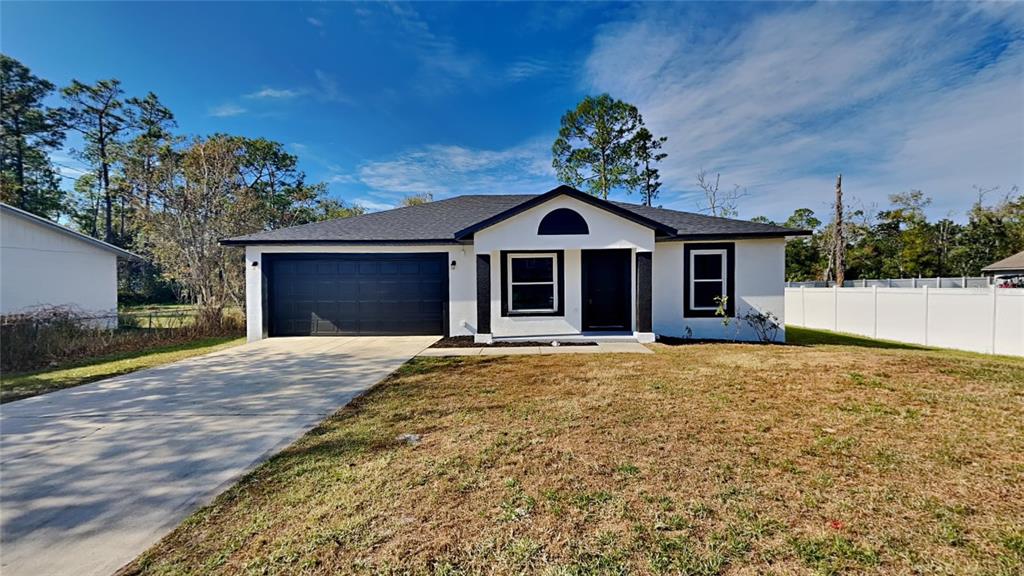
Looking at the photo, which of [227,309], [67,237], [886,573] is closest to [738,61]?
[886,573]

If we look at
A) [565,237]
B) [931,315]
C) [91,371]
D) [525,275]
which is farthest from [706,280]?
[91,371]

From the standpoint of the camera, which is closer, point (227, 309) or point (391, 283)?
point (391, 283)

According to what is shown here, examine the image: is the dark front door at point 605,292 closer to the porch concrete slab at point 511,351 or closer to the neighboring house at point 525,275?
the neighboring house at point 525,275

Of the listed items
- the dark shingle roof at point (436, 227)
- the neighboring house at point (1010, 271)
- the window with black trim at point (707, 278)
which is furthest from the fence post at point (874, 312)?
the neighboring house at point (1010, 271)

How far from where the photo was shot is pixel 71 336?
9297mm

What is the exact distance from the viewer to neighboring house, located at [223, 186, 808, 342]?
987cm

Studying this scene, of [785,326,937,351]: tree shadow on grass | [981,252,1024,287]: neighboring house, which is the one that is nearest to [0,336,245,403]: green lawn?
[785,326,937,351]: tree shadow on grass

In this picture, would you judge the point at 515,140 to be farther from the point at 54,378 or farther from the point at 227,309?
the point at 54,378

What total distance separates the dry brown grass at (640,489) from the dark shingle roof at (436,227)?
18.5 ft

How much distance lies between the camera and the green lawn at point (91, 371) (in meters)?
6.10

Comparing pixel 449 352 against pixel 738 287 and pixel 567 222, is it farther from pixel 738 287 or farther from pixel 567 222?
pixel 738 287

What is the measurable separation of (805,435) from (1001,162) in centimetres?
2754

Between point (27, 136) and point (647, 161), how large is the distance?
145 feet

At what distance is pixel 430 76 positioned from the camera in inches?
587
